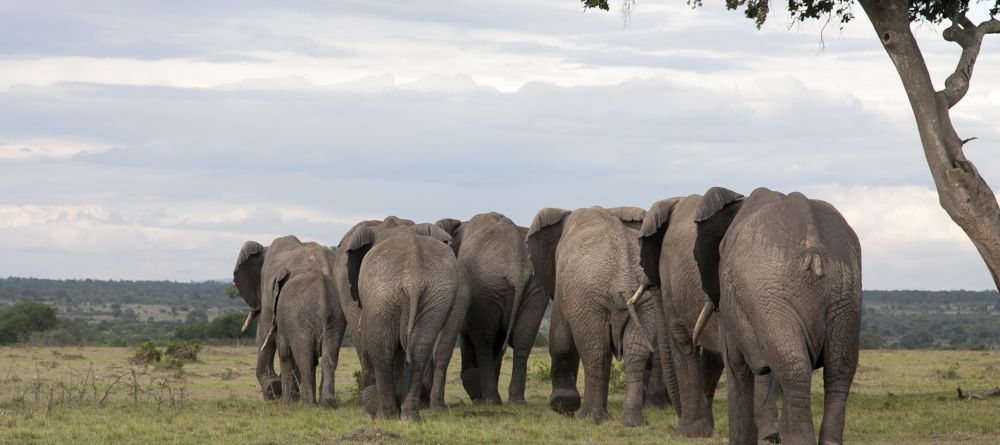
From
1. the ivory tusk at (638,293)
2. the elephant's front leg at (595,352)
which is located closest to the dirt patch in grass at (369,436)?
the elephant's front leg at (595,352)

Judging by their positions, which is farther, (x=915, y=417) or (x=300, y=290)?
(x=300, y=290)

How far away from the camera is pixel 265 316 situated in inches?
774

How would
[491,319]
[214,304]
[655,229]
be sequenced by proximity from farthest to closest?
[214,304] → [491,319] → [655,229]

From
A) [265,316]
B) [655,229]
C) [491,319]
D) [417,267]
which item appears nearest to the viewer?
[655,229]

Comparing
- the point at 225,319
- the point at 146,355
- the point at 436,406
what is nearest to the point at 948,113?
the point at 436,406

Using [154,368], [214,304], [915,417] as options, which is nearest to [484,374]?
[915,417]

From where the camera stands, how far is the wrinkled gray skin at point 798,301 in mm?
9328

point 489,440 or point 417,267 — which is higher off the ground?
point 417,267

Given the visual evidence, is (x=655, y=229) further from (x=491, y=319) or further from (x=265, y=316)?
(x=265, y=316)

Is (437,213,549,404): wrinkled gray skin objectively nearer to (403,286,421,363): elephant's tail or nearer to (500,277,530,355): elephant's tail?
(500,277,530,355): elephant's tail

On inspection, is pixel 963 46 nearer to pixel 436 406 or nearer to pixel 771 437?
pixel 436 406

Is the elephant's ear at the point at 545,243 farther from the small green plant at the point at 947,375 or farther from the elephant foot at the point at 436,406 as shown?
the small green plant at the point at 947,375

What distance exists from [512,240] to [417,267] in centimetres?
291

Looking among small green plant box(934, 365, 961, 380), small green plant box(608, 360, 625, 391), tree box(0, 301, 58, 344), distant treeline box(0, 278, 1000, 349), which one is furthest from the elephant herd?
tree box(0, 301, 58, 344)
